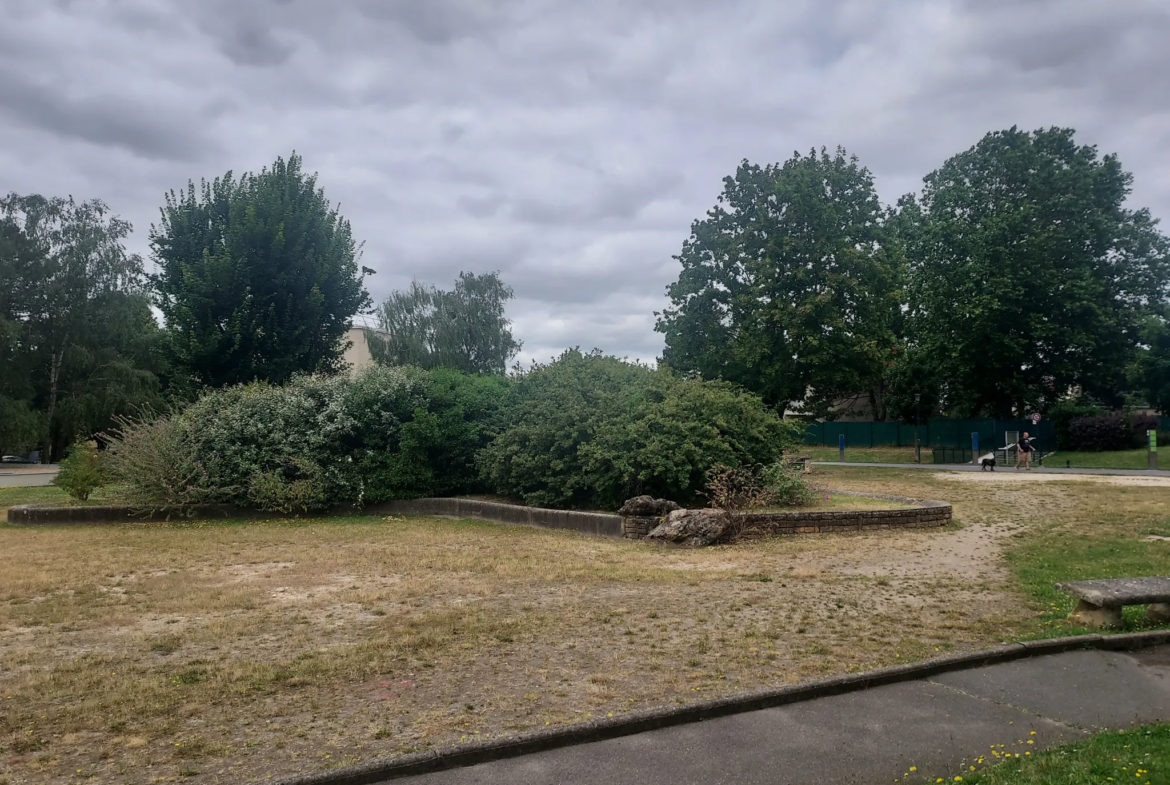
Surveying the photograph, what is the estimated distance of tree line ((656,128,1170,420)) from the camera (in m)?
30.6

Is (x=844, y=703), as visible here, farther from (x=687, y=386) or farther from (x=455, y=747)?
(x=687, y=386)

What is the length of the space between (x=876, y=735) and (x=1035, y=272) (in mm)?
38451

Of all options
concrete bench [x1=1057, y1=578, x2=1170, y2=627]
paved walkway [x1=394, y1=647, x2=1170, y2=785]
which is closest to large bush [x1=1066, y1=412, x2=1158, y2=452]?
concrete bench [x1=1057, y1=578, x2=1170, y2=627]

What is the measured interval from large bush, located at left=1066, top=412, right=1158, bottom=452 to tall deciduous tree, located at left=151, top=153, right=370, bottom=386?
101 feet

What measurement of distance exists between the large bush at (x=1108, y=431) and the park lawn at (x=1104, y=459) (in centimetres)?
43

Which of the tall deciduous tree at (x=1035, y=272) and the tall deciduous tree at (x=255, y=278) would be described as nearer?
the tall deciduous tree at (x=255, y=278)

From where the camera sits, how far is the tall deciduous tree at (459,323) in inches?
1887

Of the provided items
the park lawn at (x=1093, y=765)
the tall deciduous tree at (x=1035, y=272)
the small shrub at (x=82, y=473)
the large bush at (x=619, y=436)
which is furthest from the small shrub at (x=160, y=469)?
the tall deciduous tree at (x=1035, y=272)

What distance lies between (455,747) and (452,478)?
13354 millimetres

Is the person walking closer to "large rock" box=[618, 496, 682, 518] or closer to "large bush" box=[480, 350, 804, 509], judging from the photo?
"large bush" box=[480, 350, 804, 509]

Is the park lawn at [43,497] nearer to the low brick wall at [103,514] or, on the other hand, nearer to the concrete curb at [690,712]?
the low brick wall at [103,514]

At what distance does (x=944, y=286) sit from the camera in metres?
38.2

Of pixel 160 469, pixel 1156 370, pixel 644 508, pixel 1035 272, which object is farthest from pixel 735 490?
pixel 1156 370

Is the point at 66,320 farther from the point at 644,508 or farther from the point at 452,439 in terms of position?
the point at 644,508
